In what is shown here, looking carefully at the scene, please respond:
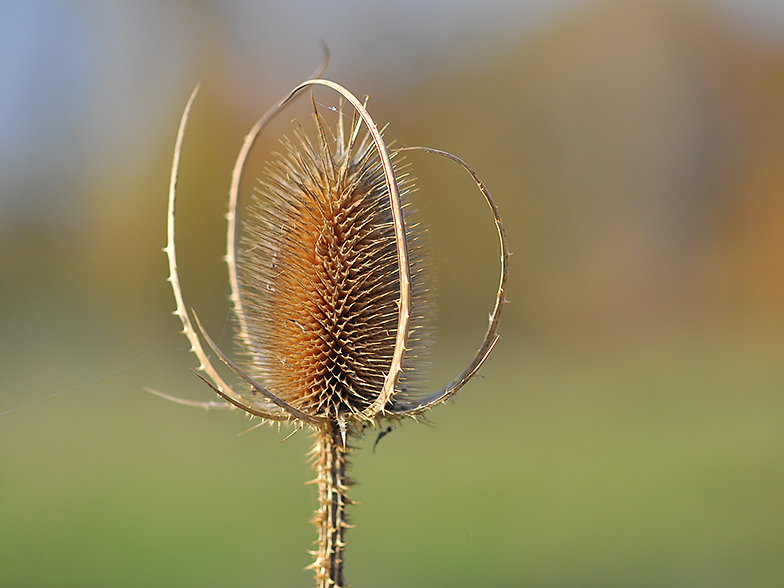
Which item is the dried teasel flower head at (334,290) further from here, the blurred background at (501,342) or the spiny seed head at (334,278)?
the blurred background at (501,342)

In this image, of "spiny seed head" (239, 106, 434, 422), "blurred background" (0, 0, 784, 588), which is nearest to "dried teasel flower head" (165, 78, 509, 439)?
"spiny seed head" (239, 106, 434, 422)

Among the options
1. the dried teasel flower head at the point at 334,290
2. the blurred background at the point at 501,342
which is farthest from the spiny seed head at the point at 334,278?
the blurred background at the point at 501,342

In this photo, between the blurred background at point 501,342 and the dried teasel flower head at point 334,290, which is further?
the blurred background at point 501,342

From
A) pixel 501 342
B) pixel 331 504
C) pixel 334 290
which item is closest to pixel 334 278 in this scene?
pixel 334 290

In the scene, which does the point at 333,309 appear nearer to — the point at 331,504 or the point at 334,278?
the point at 334,278

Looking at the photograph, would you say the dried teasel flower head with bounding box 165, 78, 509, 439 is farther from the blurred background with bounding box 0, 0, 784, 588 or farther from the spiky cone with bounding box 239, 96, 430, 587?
the blurred background with bounding box 0, 0, 784, 588

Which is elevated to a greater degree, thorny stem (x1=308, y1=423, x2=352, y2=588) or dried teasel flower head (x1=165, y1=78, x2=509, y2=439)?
dried teasel flower head (x1=165, y1=78, x2=509, y2=439)

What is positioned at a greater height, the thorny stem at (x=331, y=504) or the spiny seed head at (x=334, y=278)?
the spiny seed head at (x=334, y=278)

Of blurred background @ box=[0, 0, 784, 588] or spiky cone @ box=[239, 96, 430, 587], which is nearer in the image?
spiky cone @ box=[239, 96, 430, 587]
